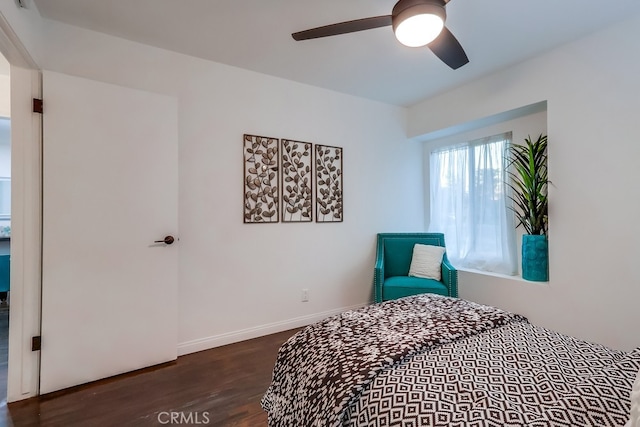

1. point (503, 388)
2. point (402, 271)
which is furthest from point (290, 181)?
point (503, 388)

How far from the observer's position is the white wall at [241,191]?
2.38m

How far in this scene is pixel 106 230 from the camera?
209 cm

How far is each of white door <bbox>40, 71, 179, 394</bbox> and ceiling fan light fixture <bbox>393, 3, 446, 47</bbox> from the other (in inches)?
69.5

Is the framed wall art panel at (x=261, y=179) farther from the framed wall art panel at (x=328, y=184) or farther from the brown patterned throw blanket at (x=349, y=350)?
the brown patterned throw blanket at (x=349, y=350)

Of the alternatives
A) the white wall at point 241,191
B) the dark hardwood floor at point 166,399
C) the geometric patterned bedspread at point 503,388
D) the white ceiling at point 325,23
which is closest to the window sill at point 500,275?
the white wall at point 241,191

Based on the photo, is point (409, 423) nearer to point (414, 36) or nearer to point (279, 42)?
point (414, 36)

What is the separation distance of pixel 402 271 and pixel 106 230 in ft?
9.16

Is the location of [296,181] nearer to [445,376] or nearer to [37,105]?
[37,105]

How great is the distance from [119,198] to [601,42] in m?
3.71

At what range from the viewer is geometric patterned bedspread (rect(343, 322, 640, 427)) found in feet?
2.63

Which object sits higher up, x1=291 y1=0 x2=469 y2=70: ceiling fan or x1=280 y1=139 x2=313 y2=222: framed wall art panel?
x1=291 y1=0 x2=469 y2=70: ceiling fan

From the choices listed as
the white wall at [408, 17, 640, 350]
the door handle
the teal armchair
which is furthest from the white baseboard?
the white wall at [408, 17, 640, 350]

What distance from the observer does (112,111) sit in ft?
6.95

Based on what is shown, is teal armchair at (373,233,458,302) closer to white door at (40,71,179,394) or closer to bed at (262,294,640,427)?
bed at (262,294,640,427)
